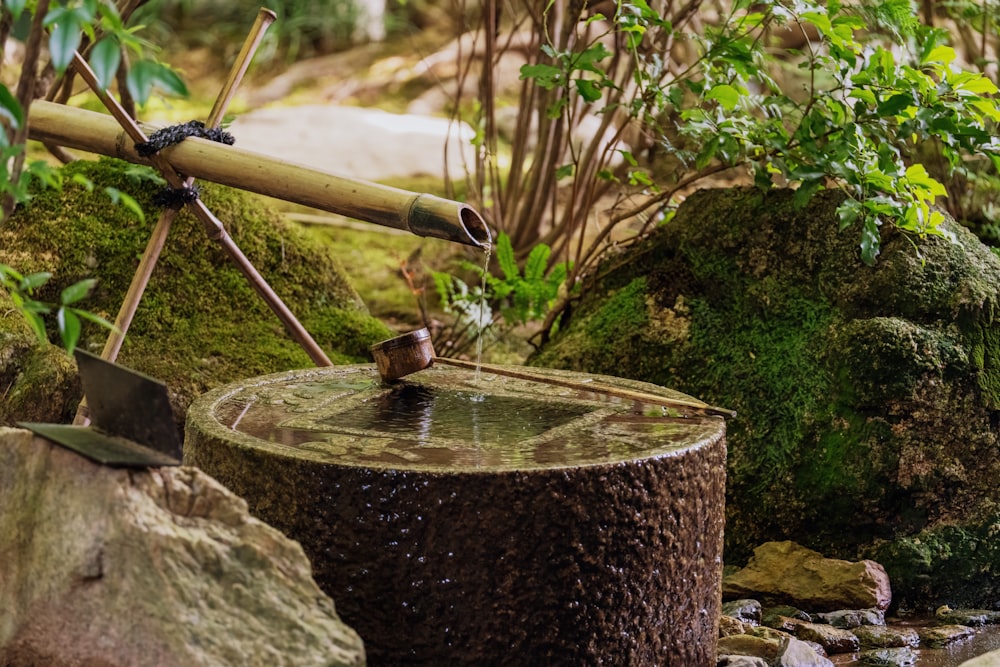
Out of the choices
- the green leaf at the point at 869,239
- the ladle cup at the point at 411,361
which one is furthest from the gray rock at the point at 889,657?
the green leaf at the point at 869,239

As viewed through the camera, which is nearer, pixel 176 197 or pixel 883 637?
pixel 883 637

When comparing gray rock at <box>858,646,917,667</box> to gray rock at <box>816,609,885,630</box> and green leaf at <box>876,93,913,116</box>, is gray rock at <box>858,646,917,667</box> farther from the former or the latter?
green leaf at <box>876,93,913,116</box>

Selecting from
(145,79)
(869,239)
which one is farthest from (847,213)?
(145,79)

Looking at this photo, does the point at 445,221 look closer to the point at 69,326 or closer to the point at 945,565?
the point at 69,326

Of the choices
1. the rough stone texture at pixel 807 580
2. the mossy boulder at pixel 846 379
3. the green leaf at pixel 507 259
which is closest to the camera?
the rough stone texture at pixel 807 580

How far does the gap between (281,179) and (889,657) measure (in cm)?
213

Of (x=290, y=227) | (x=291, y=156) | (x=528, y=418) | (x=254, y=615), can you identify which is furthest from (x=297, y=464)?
(x=291, y=156)

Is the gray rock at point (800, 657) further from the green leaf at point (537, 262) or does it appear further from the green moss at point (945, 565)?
the green leaf at point (537, 262)

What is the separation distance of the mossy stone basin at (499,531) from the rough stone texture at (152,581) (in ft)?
1.07

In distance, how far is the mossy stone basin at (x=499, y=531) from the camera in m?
2.21

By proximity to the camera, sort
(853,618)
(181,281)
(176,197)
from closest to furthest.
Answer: (853,618) < (176,197) < (181,281)

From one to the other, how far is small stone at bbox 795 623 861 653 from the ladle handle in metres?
0.78

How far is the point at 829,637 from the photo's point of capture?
3.14 m

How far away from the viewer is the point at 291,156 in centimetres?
762
